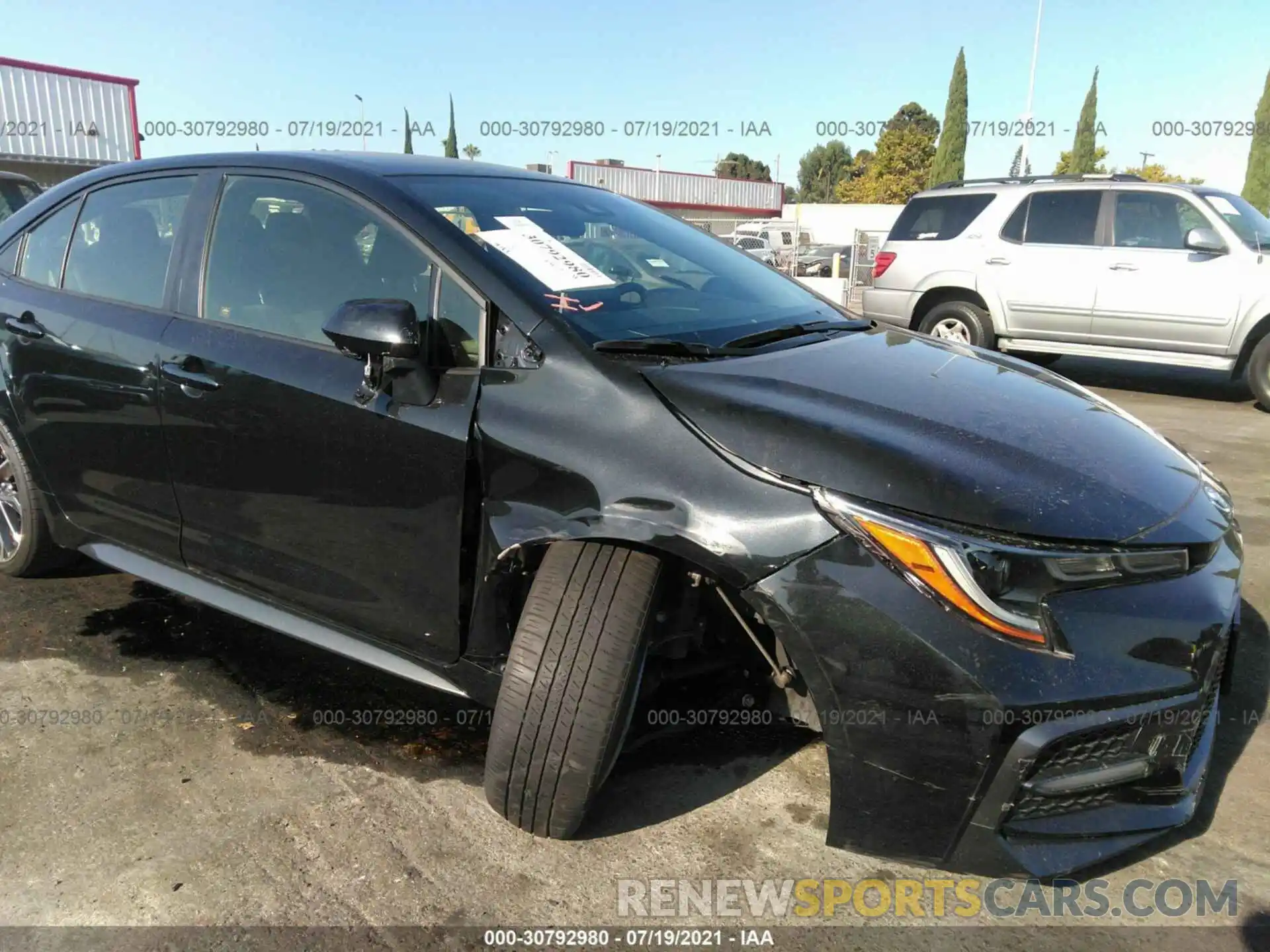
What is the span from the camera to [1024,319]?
27.4ft

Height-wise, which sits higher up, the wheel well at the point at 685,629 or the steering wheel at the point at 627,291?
the steering wheel at the point at 627,291

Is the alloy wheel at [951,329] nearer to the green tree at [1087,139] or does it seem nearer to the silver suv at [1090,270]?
the silver suv at [1090,270]

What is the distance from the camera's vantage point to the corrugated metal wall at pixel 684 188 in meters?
33.5

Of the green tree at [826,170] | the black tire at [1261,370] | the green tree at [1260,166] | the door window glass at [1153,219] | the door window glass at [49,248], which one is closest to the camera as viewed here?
the door window glass at [49,248]

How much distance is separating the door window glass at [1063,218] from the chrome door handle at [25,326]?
7.78 metres

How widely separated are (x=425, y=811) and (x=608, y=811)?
1.55ft

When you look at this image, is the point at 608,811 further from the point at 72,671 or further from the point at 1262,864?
the point at 72,671

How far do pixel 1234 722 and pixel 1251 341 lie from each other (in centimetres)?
603

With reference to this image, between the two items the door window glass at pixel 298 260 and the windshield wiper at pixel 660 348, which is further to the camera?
the door window glass at pixel 298 260

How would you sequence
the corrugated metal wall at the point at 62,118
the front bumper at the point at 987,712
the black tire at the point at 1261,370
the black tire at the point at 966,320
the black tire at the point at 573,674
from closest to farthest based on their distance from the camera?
the front bumper at the point at 987,712
the black tire at the point at 573,674
the black tire at the point at 1261,370
the black tire at the point at 966,320
the corrugated metal wall at the point at 62,118

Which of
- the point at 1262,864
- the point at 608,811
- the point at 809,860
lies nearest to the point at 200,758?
the point at 608,811

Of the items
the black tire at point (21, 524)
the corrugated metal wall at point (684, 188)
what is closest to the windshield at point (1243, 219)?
the black tire at point (21, 524)

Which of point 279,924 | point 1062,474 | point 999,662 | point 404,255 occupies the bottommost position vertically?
point 279,924

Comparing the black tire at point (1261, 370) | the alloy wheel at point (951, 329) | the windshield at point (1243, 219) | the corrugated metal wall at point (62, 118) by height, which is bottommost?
the black tire at point (1261, 370)
